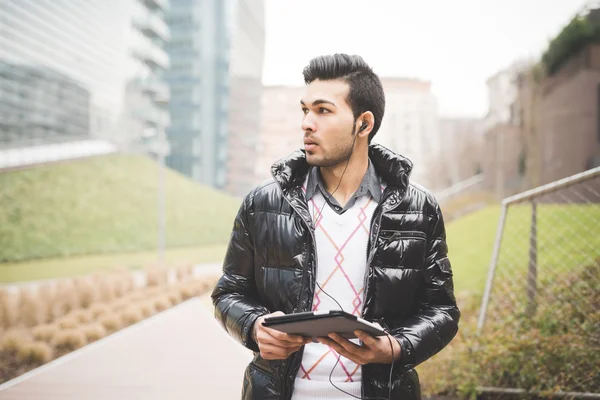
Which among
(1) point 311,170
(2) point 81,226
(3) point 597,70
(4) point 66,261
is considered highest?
(3) point 597,70

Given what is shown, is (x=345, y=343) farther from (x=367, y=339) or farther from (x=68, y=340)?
(x=68, y=340)

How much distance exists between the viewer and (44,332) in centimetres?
484

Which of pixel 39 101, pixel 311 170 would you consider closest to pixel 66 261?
pixel 39 101

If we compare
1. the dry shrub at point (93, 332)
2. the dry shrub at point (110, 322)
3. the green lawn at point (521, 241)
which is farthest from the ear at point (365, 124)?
the dry shrub at point (110, 322)

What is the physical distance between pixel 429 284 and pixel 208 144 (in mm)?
5212

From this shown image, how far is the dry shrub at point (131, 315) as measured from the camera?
17.5 feet

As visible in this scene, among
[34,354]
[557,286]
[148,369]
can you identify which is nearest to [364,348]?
[557,286]

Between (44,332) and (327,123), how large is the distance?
4.80 metres

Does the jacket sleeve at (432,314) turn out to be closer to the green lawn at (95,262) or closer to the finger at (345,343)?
the finger at (345,343)

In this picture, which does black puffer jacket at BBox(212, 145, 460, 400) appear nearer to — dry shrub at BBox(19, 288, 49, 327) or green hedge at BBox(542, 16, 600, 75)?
dry shrub at BBox(19, 288, 49, 327)

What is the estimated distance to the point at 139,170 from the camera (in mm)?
6258

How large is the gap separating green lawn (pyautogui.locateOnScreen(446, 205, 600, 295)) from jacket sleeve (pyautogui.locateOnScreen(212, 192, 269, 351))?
3.12 metres

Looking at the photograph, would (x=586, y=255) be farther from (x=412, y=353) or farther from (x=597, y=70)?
(x=412, y=353)

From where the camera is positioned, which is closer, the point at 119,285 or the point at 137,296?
the point at 137,296
